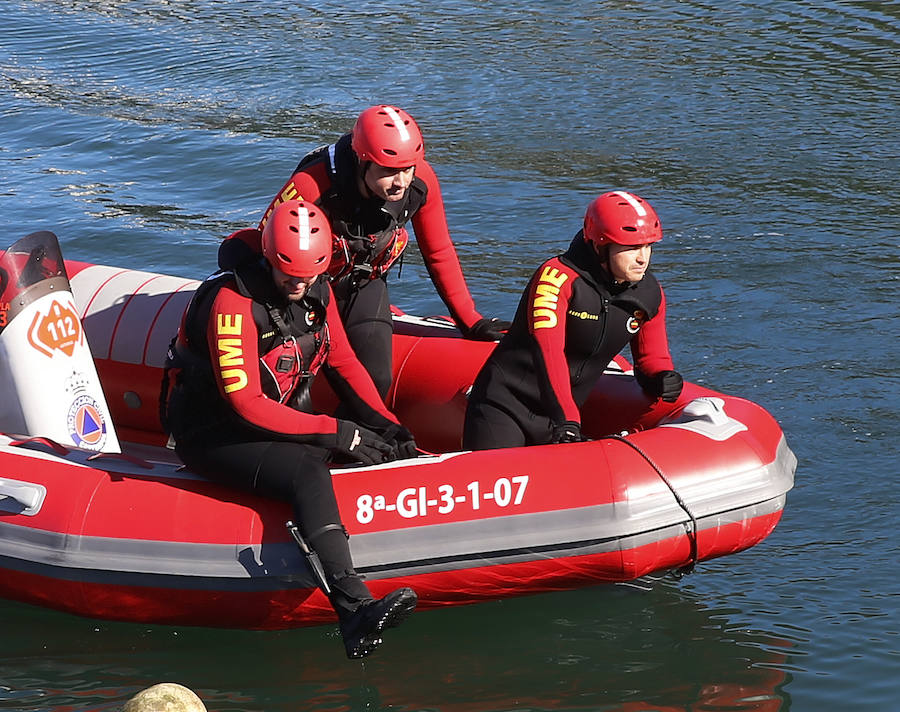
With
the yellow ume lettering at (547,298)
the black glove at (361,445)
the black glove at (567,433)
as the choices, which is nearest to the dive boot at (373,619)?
the black glove at (361,445)

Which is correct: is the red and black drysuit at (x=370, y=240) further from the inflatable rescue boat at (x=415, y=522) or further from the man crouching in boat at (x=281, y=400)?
the inflatable rescue boat at (x=415, y=522)

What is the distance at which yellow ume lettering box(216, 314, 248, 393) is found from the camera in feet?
13.0

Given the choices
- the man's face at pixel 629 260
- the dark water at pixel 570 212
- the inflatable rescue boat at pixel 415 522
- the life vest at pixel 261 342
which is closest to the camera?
the life vest at pixel 261 342

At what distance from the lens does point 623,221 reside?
4.22 m

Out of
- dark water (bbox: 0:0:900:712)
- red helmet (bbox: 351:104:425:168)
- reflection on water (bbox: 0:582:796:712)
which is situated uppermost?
red helmet (bbox: 351:104:425:168)

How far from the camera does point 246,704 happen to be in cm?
425

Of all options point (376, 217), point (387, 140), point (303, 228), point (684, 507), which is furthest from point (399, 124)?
point (684, 507)

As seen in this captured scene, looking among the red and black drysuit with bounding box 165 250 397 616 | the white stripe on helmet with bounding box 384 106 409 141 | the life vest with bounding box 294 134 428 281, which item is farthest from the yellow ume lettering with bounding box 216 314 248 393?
the white stripe on helmet with bounding box 384 106 409 141

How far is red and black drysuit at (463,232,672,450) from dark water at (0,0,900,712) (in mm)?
659

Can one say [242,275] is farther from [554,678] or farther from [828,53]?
[828,53]

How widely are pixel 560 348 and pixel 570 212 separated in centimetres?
398

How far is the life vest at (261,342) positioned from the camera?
13.3ft

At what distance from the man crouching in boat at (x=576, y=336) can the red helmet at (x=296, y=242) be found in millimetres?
759

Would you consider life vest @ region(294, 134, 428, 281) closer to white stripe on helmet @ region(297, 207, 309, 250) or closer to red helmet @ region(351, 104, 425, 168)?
red helmet @ region(351, 104, 425, 168)
